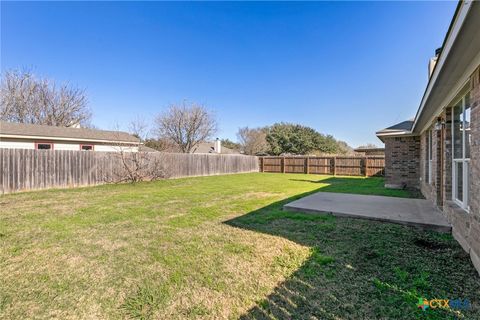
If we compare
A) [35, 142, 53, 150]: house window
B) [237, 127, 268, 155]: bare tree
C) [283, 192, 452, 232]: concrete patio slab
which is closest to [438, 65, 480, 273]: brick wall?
[283, 192, 452, 232]: concrete patio slab

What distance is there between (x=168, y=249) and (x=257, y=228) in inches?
64.5

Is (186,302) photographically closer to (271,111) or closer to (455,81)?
(455,81)

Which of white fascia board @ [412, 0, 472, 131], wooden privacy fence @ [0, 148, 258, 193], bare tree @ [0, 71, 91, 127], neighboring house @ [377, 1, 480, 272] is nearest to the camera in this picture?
white fascia board @ [412, 0, 472, 131]

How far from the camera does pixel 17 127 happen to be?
46.1 feet

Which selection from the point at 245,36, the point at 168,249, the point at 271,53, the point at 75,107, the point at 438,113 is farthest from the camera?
the point at 75,107

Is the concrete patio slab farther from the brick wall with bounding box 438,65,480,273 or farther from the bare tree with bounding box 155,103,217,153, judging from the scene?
the bare tree with bounding box 155,103,217,153

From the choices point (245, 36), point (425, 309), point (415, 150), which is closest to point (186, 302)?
point (425, 309)

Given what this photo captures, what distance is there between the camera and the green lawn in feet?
6.69

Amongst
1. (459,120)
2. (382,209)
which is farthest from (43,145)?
(459,120)

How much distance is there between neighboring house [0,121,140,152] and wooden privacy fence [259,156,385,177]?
38.4 ft

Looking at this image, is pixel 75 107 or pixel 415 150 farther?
pixel 75 107

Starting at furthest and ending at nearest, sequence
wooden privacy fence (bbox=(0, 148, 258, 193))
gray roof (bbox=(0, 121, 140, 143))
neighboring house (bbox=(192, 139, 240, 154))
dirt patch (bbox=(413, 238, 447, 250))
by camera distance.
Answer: neighboring house (bbox=(192, 139, 240, 154)) → gray roof (bbox=(0, 121, 140, 143)) → wooden privacy fence (bbox=(0, 148, 258, 193)) → dirt patch (bbox=(413, 238, 447, 250))

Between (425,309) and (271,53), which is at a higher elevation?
(271,53)

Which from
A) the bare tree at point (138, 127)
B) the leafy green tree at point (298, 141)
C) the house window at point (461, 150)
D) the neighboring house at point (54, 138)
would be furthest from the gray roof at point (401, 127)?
the leafy green tree at point (298, 141)
